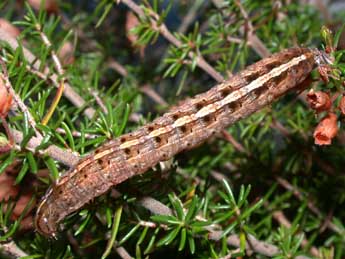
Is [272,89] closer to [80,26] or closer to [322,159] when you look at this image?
[322,159]

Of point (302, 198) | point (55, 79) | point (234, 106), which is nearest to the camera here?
point (234, 106)

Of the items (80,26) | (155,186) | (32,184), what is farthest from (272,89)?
(80,26)

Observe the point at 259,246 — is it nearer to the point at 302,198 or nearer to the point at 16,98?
the point at 302,198

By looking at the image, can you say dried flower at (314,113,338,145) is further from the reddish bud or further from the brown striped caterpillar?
the reddish bud

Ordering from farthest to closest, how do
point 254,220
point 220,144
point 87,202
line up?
point 220,144 < point 254,220 < point 87,202

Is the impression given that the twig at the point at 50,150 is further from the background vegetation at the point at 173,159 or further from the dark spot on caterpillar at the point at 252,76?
the dark spot on caterpillar at the point at 252,76

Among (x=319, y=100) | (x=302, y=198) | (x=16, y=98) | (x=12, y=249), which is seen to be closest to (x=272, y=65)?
(x=319, y=100)

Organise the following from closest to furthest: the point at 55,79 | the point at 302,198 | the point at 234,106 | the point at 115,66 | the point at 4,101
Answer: the point at 4,101
the point at 234,106
the point at 55,79
the point at 302,198
the point at 115,66

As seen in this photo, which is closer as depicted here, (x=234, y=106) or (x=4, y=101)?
(x=4, y=101)
